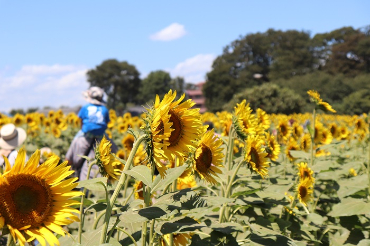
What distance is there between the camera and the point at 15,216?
4.46 feet

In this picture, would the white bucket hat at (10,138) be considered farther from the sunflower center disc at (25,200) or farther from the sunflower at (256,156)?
the sunflower center disc at (25,200)

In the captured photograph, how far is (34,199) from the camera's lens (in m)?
1.42

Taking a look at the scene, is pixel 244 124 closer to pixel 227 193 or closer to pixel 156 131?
pixel 227 193

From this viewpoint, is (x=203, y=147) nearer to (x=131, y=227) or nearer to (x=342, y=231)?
(x=131, y=227)

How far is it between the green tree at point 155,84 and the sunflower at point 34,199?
89215 millimetres

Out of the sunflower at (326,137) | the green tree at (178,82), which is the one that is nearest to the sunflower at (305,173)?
the sunflower at (326,137)

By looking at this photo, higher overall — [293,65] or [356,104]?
[293,65]

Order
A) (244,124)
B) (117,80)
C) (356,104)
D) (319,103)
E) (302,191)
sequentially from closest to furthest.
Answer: (244,124)
(302,191)
(319,103)
(356,104)
(117,80)

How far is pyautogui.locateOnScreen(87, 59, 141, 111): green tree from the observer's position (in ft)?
278

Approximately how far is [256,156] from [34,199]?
1.51m

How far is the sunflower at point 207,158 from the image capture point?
6.95 feet

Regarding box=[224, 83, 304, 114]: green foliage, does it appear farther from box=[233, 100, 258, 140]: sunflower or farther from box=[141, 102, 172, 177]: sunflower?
box=[141, 102, 172, 177]: sunflower

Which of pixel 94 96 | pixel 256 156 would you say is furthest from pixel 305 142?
pixel 94 96

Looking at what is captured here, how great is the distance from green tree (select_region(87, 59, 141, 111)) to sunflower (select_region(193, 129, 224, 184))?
269 ft
